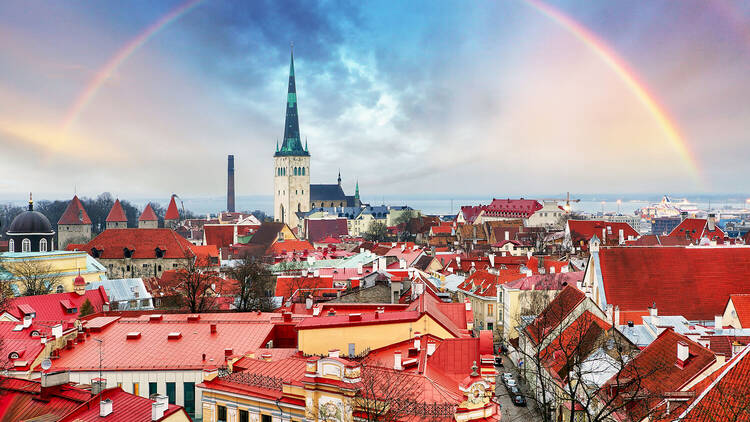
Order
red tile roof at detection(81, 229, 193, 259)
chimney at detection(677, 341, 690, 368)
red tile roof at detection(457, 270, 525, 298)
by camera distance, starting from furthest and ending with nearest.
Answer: red tile roof at detection(81, 229, 193, 259), red tile roof at detection(457, 270, 525, 298), chimney at detection(677, 341, 690, 368)

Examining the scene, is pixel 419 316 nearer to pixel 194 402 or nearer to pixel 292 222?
pixel 194 402

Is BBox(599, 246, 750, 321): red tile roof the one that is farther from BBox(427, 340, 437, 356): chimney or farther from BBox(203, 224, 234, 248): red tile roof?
BBox(203, 224, 234, 248): red tile roof

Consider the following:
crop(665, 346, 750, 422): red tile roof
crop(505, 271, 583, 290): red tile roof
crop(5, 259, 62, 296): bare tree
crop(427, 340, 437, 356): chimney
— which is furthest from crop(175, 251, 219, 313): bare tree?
crop(665, 346, 750, 422): red tile roof

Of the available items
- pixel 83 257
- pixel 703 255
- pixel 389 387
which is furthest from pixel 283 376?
pixel 83 257

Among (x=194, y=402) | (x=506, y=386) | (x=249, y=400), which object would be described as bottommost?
(x=506, y=386)

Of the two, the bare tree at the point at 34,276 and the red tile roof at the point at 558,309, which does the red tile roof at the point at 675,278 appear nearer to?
the red tile roof at the point at 558,309

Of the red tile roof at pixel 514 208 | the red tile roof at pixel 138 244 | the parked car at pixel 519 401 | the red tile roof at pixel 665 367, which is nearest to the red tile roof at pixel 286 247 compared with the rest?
the red tile roof at pixel 138 244
